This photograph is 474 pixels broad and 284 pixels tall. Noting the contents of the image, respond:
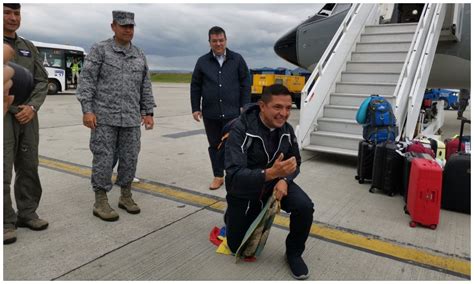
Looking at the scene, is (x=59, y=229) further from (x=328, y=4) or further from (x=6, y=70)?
(x=328, y=4)


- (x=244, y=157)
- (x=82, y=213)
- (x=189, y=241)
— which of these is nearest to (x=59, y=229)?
(x=82, y=213)

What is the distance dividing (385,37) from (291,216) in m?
6.23

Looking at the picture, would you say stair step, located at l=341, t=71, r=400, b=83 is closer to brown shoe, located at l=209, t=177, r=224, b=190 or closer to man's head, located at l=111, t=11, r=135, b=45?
brown shoe, located at l=209, t=177, r=224, b=190

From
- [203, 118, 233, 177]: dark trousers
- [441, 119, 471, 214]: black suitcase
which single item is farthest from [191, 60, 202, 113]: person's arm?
[441, 119, 471, 214]: black suitcase

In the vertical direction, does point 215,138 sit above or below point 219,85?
below

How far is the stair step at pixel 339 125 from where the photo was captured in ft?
19.5

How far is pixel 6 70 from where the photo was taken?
3.78ft

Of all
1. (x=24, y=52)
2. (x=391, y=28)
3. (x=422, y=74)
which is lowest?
(x=24, y=52)

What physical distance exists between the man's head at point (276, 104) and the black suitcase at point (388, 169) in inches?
88.9

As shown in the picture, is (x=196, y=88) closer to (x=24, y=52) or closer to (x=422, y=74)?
(x=24, y=52)

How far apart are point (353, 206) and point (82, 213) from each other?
2.65m

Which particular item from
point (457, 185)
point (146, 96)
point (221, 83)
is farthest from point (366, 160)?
point (146, 96)

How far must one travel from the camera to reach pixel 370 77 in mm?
6777

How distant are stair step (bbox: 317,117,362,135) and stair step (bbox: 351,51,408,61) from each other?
1691 millimetres
